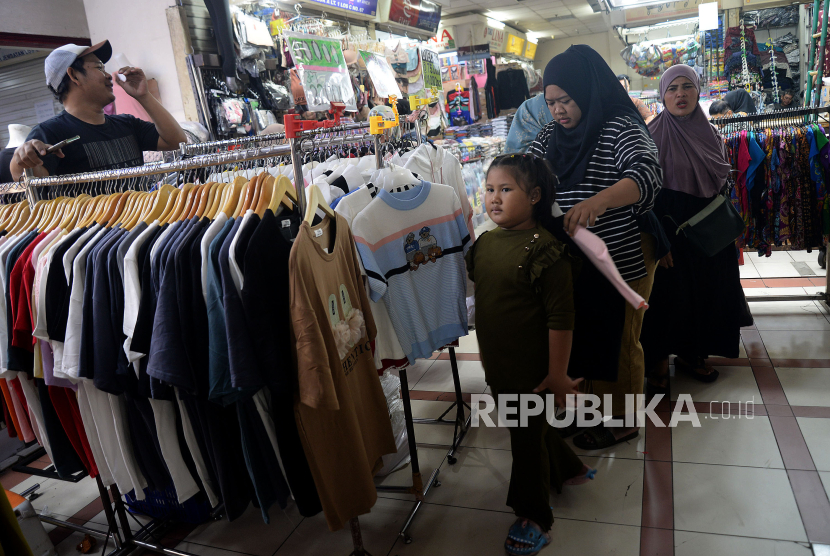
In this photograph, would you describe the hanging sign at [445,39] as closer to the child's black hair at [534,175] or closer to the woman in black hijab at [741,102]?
the woman in black hijab at [741,102]

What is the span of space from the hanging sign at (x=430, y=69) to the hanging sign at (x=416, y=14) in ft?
3.58

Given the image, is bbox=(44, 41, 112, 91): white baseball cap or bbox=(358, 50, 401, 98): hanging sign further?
bbox=(358, 50, 401, 98): hanging sign

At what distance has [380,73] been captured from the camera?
4.95 m

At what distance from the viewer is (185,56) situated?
3977 millimetres

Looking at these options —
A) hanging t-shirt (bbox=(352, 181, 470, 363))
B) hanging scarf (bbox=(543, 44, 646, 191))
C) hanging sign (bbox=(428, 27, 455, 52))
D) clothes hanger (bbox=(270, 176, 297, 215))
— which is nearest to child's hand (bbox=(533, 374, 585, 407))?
hanging t-shirt (bbox=(352, 181, 470, 363))

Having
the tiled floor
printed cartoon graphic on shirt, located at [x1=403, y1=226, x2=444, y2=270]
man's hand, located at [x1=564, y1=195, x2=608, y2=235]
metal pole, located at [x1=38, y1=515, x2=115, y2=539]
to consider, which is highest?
man's hand, located at [x1=564, y1=195, x2=608, y2=235]

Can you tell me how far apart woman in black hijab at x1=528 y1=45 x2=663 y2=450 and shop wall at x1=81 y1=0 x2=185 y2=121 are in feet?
10.1

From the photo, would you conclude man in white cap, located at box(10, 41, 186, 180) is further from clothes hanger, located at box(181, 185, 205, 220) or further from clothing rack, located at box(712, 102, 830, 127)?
clothing rack, located at box(712, 102, 830, 127)

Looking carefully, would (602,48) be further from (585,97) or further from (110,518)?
(110,518)

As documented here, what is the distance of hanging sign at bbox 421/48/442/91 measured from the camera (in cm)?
555

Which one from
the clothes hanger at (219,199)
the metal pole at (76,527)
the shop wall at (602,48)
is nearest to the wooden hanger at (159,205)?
the clothes hanger at (219,199)

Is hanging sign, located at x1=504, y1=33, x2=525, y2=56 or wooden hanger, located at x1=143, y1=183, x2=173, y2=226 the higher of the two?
hanging sign, located at x1=504, y1=33, x2=525, y2=56

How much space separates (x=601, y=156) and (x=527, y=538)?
4.60 feet

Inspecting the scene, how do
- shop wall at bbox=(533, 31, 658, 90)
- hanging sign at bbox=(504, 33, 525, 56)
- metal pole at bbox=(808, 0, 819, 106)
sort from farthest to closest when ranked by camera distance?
1. shop wall at bbox=(533, 31, 658, 90)
2. hanging sign at bbox=(504, 33, 525, 56)
3. metal pole at bbox=(808, 0, 819, 106)
